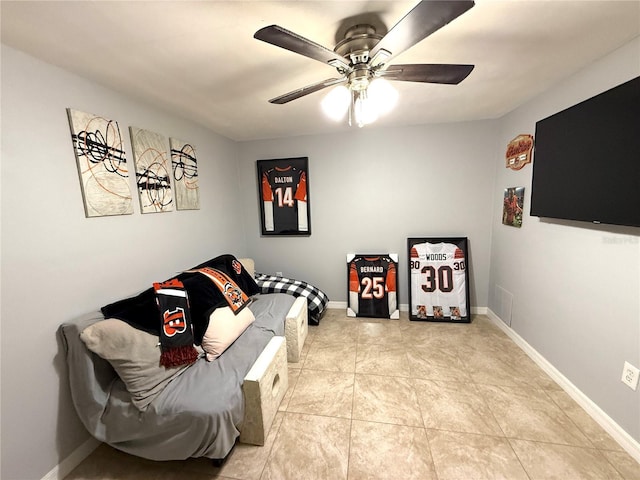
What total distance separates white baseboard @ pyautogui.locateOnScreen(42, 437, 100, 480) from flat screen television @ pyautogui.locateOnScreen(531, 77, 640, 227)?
324cm

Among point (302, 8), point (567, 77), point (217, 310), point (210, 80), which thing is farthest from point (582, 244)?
point (210, 80)

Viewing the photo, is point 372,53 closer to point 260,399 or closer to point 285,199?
point 260,399

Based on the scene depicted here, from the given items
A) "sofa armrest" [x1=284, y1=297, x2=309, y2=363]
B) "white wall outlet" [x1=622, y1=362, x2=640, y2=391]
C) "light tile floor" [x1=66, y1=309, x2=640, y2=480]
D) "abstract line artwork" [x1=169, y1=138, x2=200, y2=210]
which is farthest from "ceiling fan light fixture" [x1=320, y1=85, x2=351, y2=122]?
"white wall outlet" [x1=622, y1=362, x2=640, y2=391]

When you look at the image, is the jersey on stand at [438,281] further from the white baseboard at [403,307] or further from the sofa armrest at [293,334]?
the sofa armrest at [293,334]

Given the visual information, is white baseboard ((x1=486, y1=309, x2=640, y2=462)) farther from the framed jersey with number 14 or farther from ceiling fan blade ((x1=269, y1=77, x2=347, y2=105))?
ceiling fan blade ((x1=269, y1=77, x2=347, y2=105))

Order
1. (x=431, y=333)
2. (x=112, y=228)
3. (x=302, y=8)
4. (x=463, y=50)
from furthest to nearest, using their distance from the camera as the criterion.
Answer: (x=431, y=333) → (x=112, y=228) → (x=463, y=50) → (x=302, y=8)

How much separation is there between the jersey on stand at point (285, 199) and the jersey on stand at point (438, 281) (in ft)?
4.67

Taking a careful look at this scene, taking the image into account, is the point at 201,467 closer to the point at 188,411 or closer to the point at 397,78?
the point at 188,411

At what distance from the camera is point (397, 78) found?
4.15 feet

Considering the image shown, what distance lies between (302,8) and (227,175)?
2219 millimetres

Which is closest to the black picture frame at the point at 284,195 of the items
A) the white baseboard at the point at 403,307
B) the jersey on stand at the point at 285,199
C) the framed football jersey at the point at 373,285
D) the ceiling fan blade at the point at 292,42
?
the jersey on stand at the point at 285,199

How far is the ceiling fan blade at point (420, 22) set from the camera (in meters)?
0.75

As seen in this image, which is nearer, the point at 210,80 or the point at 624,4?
the point at 624,4

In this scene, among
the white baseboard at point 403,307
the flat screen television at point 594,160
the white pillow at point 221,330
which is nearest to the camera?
the flat screen television at point 594,160
